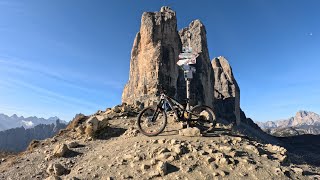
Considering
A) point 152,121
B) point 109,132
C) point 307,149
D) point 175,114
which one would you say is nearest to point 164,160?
point 175,114

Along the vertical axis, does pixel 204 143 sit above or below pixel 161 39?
below

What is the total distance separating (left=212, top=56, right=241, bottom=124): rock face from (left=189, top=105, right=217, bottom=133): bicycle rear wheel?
297 feet

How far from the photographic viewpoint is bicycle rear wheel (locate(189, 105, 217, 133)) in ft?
49.3

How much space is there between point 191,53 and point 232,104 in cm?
10070

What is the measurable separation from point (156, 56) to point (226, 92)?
68211 mm

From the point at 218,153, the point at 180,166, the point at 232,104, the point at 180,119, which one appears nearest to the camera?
the point at 180,166

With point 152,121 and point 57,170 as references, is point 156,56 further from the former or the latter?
point 57,170

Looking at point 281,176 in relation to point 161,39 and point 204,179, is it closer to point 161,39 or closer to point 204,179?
point 204,179

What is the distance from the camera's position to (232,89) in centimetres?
11750

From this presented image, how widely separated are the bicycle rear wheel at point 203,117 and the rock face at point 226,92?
90.6 metres

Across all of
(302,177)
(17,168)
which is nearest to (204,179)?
(302,177)

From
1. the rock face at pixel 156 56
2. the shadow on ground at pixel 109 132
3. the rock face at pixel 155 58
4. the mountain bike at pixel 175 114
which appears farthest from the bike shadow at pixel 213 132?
the rock face at pixel 156 56

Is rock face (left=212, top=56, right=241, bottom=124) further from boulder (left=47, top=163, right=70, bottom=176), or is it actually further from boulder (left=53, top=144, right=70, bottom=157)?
boulder (left=47, top=163, right=70, bottom=176)

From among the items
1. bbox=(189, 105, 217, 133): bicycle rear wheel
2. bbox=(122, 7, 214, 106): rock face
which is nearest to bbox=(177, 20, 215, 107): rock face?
bbox=(122, 7, 214, 106): rock face
